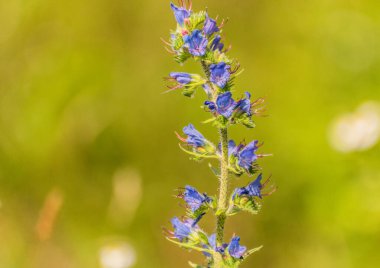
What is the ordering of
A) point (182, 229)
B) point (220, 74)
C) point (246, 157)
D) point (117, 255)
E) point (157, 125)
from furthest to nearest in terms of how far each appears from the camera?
point (157, 125)
point (117, 255)
point (182, 229)
point (246, 157)
point (220, 74)

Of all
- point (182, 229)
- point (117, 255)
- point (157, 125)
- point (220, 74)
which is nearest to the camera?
point (220, 74)

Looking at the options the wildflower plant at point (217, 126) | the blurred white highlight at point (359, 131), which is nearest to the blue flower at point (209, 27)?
the wildflower plant at point (217, 126)

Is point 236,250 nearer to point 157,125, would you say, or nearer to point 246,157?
point 246,157

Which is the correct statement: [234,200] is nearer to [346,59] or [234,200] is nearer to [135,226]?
[135,226]

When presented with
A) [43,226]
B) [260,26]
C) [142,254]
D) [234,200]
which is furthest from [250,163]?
[260,26]

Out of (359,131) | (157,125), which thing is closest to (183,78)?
(359,131)

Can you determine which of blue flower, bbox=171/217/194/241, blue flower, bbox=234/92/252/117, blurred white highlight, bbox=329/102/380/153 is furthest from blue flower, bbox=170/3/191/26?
blurred white highlight, bbox=329/102/380/153
